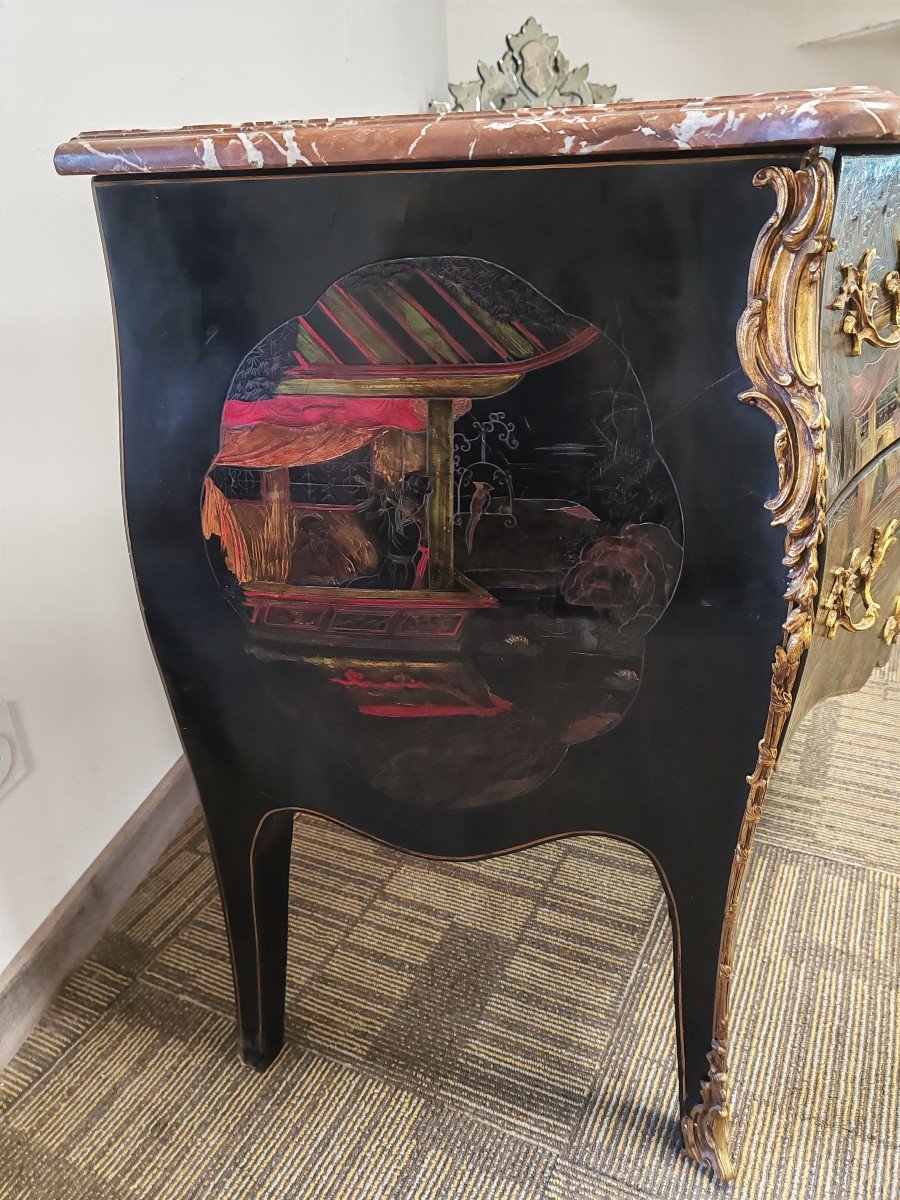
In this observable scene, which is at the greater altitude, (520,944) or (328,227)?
(328,227)

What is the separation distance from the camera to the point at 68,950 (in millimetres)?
1032

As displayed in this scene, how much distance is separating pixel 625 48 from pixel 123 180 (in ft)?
5.30

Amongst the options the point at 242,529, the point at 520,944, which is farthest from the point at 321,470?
the point at 520,944

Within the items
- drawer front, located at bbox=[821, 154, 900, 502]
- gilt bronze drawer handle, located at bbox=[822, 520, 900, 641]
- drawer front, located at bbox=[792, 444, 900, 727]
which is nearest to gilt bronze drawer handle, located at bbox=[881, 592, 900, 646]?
drawer front, located at bbox=[792, 444, 900, 727]

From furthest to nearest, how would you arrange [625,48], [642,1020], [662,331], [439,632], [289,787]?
[625,48] → [642,1020] → [289,787] → [439,632] → [662,331]

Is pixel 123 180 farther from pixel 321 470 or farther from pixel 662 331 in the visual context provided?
pixel 662 331

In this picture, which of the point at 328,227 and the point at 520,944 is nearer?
the point at 328,227

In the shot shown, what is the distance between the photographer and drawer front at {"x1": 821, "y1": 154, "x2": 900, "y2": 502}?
53 cm

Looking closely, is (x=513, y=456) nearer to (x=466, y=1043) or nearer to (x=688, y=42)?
(x=466, y=1043)

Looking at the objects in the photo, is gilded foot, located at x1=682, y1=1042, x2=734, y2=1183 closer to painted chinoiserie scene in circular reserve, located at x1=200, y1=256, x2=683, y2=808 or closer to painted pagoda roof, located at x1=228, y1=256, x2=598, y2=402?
painted chinoiserie scene in circular reserve, located at x1=200, y1=256, x2=683, y2=808

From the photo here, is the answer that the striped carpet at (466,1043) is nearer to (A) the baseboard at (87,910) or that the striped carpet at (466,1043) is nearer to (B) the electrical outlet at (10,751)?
(A) the baseboard at (87,910)

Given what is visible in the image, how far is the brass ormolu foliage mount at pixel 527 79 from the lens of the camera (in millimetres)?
1421

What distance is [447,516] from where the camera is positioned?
589mm

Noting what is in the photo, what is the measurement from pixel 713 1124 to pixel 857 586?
492 millimetres
